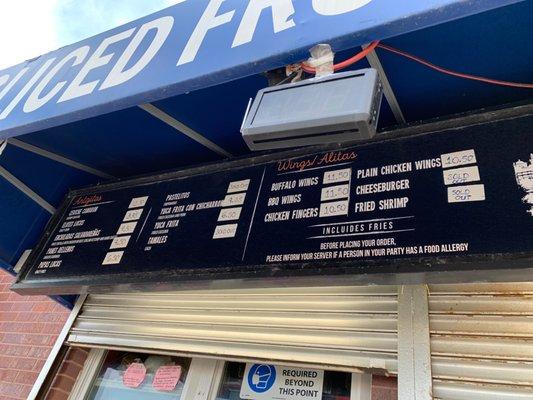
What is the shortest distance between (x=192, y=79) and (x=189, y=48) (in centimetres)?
31

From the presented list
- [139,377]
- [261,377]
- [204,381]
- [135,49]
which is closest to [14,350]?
[139,377]

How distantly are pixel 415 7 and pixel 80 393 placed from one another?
299cm

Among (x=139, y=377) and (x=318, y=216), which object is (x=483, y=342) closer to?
(x=318, y=216)

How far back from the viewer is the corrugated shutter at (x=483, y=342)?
4.99 ft

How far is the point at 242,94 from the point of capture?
2084mm

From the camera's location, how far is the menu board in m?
1.53

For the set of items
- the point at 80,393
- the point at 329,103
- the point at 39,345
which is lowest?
the point at 80,393

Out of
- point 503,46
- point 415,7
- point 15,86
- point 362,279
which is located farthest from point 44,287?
point 503,46

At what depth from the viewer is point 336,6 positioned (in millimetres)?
1592

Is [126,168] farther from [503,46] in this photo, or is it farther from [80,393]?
[503,46]

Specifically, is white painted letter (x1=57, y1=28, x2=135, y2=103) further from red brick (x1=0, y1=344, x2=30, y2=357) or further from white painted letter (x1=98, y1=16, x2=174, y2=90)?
red brick (x1=0, y1=344, x2=30, y2=357)

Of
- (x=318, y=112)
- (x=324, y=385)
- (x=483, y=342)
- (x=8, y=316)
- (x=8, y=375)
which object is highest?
(x=318, y=112)

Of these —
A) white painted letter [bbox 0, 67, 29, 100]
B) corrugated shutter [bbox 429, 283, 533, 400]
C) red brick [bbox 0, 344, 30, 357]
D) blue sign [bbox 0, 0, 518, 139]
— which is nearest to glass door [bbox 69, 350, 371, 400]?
corrugated shutter [bbox 429, 283, 533, 400]

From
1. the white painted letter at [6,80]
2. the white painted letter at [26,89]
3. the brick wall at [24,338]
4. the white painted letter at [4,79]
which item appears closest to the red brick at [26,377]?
the brick wall at [24,338]
